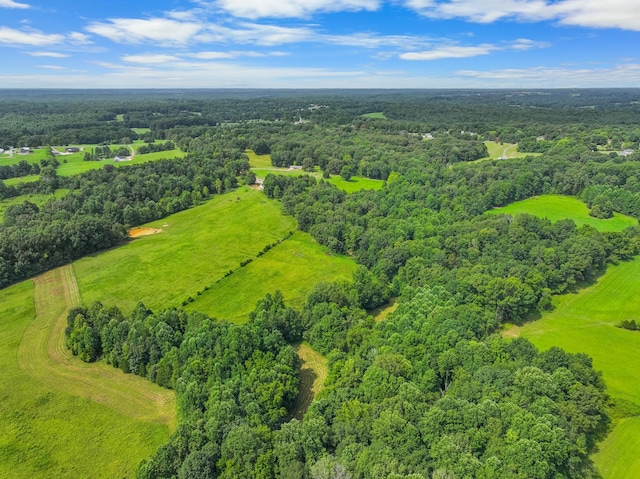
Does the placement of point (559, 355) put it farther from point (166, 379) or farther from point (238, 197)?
point (238, 197)

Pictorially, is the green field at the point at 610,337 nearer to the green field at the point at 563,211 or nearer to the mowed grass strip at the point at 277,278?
the green field at the point at 563,211

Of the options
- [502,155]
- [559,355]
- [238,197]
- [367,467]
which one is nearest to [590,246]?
[559,355]

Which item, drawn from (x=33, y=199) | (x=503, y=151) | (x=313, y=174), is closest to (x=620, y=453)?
(x=313, y=174)

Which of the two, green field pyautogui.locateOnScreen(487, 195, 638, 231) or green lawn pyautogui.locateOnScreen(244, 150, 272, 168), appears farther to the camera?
green lawn pyautogui.locateOnScreen(244, 150, 272, 168)

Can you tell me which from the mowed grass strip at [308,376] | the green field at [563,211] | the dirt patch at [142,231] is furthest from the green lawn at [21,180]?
the green field at [563,211]

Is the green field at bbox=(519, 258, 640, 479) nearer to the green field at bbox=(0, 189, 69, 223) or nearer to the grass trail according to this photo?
the grass trail

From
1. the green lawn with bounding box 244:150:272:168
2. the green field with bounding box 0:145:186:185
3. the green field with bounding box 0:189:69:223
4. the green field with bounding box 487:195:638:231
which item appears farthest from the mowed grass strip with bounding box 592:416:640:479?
the green field with bounding box 0:145:186:185
